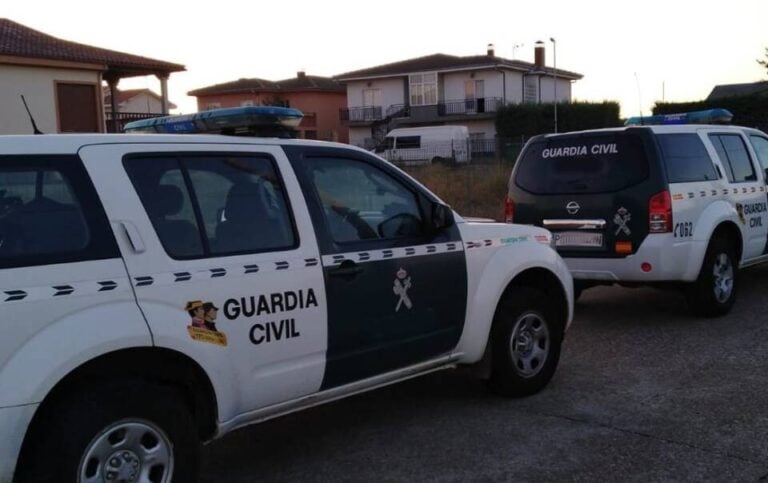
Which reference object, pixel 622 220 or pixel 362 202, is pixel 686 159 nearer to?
pixel 622 220

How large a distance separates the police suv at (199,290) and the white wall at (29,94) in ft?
75.5

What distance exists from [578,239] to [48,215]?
5448mm

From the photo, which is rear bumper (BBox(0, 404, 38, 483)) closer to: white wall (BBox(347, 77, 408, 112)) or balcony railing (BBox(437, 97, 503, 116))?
balcony railing (BBox(437, 97, 503, 116))

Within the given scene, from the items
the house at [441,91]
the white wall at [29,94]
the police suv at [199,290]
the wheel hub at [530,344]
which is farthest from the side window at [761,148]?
the house at [441,91]

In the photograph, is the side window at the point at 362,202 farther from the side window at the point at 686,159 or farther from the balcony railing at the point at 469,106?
the balcony railing at the point at 469,106

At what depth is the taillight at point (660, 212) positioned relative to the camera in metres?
7.29

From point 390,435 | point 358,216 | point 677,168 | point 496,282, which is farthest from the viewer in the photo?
point 677,168

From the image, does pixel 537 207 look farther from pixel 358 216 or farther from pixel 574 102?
pixel 574 102

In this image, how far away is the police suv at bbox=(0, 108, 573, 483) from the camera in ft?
10.7

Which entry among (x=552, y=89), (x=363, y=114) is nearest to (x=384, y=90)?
(x=363, y=114)

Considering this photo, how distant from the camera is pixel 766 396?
5.50 meters

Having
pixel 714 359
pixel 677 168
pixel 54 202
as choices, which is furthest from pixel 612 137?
pixel 54 202

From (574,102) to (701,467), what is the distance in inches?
1937

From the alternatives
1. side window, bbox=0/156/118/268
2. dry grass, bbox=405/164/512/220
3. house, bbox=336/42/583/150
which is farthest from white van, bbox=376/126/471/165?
side window, bbox=0/156/118/268
